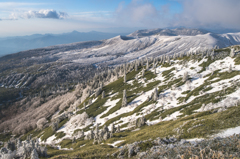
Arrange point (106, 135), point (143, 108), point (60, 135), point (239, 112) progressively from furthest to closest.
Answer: point (60, 135) < point (143, 108) < point (106, 135) < point (239, 112)

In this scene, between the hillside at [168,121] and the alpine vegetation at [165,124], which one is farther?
the hillside at [168,121]

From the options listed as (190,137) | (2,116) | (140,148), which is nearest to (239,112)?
(190,137)

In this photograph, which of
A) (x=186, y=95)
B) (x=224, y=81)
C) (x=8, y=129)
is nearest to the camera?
(x=224, y=81)

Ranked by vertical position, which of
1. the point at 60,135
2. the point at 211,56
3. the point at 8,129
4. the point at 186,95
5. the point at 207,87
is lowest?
the point at 8,129

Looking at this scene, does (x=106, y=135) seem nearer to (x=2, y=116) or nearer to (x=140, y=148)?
(x=140, y=148)

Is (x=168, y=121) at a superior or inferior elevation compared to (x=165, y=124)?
inferior

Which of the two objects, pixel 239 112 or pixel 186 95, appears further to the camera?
pixel 186 95

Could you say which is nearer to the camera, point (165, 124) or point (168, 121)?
point (165, 124)

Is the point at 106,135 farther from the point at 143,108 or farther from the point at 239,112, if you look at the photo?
the point at 239,112

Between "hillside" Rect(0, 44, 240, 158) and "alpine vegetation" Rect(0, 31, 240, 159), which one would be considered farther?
"hillside" Rect(0, 44, 240, 158)

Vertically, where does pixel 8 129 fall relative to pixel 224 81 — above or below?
below

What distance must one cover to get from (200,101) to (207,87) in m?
14.2

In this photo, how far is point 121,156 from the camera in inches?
966

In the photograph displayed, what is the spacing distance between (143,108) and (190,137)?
162 feet
